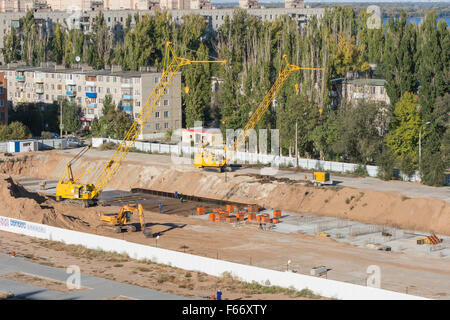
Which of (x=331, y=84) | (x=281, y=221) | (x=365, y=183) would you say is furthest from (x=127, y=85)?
(x=281, y=221)

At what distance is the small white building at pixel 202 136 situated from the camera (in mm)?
95125

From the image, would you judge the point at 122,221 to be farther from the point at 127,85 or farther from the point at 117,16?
the point at 117,16

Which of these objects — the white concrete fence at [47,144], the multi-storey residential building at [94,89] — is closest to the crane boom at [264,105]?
the multi-storey residential building at [94,89]

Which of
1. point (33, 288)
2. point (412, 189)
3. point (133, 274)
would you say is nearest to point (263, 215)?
point (412, 189)

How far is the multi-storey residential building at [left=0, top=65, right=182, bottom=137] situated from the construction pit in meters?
19.4

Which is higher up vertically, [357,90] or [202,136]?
[357,90]

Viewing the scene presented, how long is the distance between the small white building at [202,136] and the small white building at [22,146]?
18523mm

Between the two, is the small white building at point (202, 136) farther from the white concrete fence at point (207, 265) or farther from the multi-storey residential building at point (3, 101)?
the white concrete fence at point (207, 265)

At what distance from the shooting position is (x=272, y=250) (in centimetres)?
5362

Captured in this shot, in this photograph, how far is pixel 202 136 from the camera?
96.6 m

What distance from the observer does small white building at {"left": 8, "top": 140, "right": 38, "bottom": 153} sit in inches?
3745

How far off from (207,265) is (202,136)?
169 ft

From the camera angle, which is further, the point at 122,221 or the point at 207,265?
the point at 122,221

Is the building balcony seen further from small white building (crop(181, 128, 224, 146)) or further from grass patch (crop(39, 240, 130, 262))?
grass patch (crop(39, 240, 130, 262))
